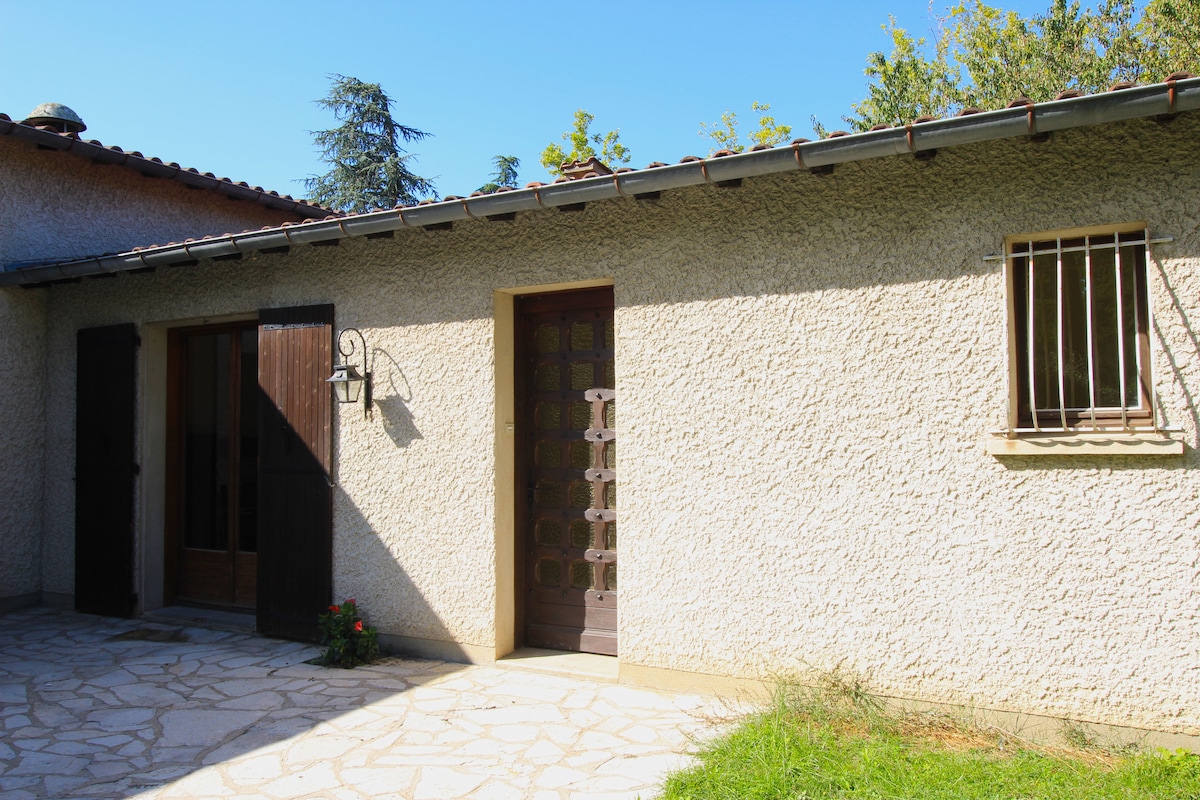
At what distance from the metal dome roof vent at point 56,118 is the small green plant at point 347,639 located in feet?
22.7

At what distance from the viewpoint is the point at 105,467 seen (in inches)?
348

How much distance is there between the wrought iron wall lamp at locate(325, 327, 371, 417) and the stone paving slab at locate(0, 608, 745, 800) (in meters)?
2.27

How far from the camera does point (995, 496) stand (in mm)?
4734

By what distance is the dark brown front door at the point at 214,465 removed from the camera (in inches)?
333

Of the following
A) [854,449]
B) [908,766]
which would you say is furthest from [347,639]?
[908,766]

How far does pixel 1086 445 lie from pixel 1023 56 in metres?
20.4

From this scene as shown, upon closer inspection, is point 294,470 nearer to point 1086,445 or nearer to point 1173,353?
point 1086,445

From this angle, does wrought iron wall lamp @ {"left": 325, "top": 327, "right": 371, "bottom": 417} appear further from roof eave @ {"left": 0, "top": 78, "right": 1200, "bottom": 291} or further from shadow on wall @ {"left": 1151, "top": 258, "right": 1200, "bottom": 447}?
shadow on wall @ {"left": 1151, "top": 258, "right": 1200, "bottom": 447}

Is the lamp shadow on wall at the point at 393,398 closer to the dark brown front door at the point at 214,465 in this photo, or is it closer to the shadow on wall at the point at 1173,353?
the dark brown front door at the point at 214,465

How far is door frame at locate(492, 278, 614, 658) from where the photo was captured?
21.4ft

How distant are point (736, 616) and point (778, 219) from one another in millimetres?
2712

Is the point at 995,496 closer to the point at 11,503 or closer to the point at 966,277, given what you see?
the point at 966,277

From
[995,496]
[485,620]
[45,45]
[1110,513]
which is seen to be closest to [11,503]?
[45,45]

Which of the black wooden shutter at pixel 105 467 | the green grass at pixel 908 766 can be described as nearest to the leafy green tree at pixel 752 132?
the black wooden shutter at pixel 105 467
